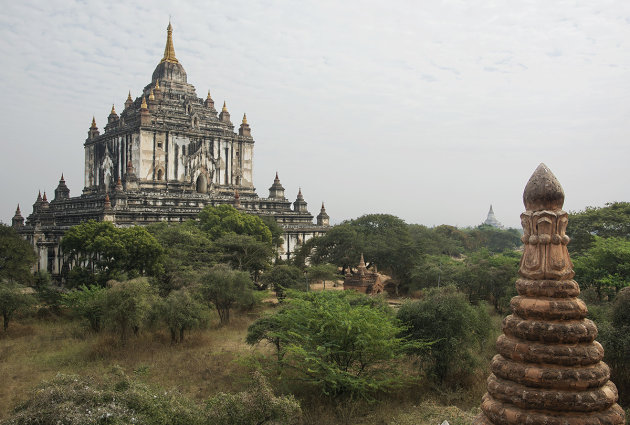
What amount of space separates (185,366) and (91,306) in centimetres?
706

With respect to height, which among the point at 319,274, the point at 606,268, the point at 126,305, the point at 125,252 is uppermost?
the point at 125,252

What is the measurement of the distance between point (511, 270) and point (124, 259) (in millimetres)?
23116

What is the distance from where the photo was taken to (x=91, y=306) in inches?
965

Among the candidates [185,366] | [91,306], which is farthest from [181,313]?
[91,306]

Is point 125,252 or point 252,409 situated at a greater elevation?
point 125,252

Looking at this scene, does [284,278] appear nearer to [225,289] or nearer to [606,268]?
[225,289]

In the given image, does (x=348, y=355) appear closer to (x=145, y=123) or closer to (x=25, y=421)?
(x=25, y=421)

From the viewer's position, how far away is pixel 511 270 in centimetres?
3128

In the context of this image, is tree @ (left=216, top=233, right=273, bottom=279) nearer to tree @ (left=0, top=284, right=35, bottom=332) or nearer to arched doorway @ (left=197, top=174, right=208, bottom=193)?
tree @ (left=0, top=284, right=35, bottom=332)

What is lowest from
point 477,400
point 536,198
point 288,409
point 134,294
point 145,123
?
point 477,400

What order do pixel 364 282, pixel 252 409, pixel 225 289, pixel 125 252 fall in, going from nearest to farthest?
pixel 252 409 → pixel 225 289 → pixel 125 252 → pixel 364 282

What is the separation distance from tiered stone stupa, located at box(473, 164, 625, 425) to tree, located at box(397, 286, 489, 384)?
10.7m

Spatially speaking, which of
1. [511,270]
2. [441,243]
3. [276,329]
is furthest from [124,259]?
[441,243]

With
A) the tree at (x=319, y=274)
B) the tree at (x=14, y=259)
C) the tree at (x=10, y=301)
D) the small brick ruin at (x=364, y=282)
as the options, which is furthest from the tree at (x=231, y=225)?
the tree at (x=10, y=301)
